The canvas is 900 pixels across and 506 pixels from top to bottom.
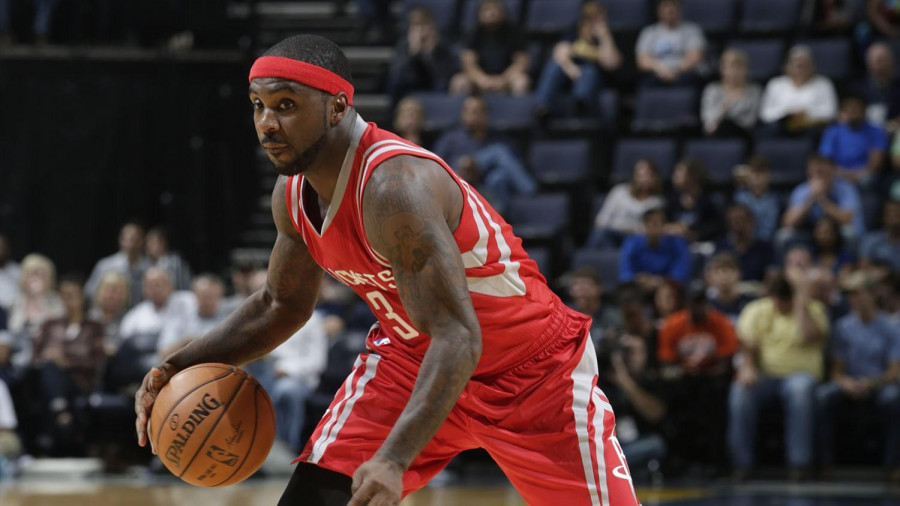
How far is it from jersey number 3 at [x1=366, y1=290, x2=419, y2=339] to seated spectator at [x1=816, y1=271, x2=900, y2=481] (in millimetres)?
5606

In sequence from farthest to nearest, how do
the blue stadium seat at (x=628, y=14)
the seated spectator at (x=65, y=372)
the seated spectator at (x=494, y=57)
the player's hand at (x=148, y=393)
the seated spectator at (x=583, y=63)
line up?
the blue stadium seat at (x=628, y=14), the seated spectator at (x=494, y=57), the seated spectator at (x=583, y=63), the seated spectator at (x=65, y=372), the player's hand at (x=148, y=393)

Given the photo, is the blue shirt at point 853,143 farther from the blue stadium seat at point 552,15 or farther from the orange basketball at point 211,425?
the orange basketball at point 211,425

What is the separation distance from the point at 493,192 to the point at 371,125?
6.55m

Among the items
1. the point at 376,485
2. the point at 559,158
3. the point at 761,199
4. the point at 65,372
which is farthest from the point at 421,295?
the point at 559,158

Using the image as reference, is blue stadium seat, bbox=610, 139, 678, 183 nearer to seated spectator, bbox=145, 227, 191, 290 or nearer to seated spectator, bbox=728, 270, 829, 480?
Result: seated spectator, bbox=728, 270, 829, 480

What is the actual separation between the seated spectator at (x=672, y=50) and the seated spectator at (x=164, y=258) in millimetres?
4264

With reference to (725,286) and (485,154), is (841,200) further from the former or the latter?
(485,154)

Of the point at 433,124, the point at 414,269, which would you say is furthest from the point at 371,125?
the point at 433,124

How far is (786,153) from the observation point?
10.1m

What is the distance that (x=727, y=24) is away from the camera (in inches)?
450

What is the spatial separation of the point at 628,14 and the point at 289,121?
29.7 feet

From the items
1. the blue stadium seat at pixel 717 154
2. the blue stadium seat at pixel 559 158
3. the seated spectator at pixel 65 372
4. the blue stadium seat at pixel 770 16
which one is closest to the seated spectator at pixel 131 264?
the seated spectator at pixel 65 372

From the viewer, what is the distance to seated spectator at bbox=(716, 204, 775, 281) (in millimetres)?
8977

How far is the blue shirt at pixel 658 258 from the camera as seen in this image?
9.03 metres
